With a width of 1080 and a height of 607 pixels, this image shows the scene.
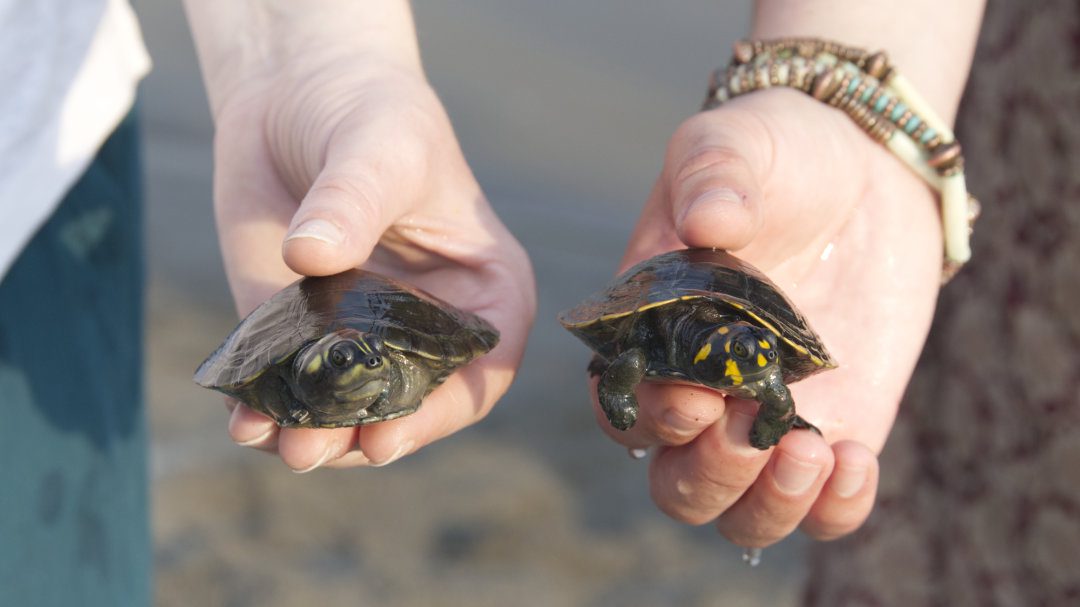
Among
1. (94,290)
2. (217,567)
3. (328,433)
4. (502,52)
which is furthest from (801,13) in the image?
(502,52)

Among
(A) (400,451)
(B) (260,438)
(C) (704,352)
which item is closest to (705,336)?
(C) (704,352)

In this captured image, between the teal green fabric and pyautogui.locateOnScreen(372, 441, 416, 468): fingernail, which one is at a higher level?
pyautogui.locateOnScreen(372, 441, 416, 468): fingernail

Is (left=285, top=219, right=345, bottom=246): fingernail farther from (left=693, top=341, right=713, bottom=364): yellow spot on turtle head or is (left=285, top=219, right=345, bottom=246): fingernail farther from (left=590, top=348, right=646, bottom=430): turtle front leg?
(left=693, top=341, right=713, bottom=364): yellow spot on turtle head

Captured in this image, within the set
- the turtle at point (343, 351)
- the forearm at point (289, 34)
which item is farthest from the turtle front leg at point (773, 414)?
the forearm at point (289, 34)

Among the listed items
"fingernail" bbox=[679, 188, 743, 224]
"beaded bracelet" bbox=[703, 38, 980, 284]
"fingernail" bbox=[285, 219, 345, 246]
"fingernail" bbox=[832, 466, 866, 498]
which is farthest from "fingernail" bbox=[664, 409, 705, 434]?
"beaded bracelet" bbox=[703, 38, 980, 284]

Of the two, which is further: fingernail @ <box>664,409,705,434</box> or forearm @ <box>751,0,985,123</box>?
forearm @ <box>751,0,985,123</box>

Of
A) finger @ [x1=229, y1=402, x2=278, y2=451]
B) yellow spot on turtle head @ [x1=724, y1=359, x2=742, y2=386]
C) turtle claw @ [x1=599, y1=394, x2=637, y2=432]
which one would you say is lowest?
finger @ [x1=229, y1=402, x2=278, y2=451]

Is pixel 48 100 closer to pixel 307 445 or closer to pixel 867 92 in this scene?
pixel 307 445
